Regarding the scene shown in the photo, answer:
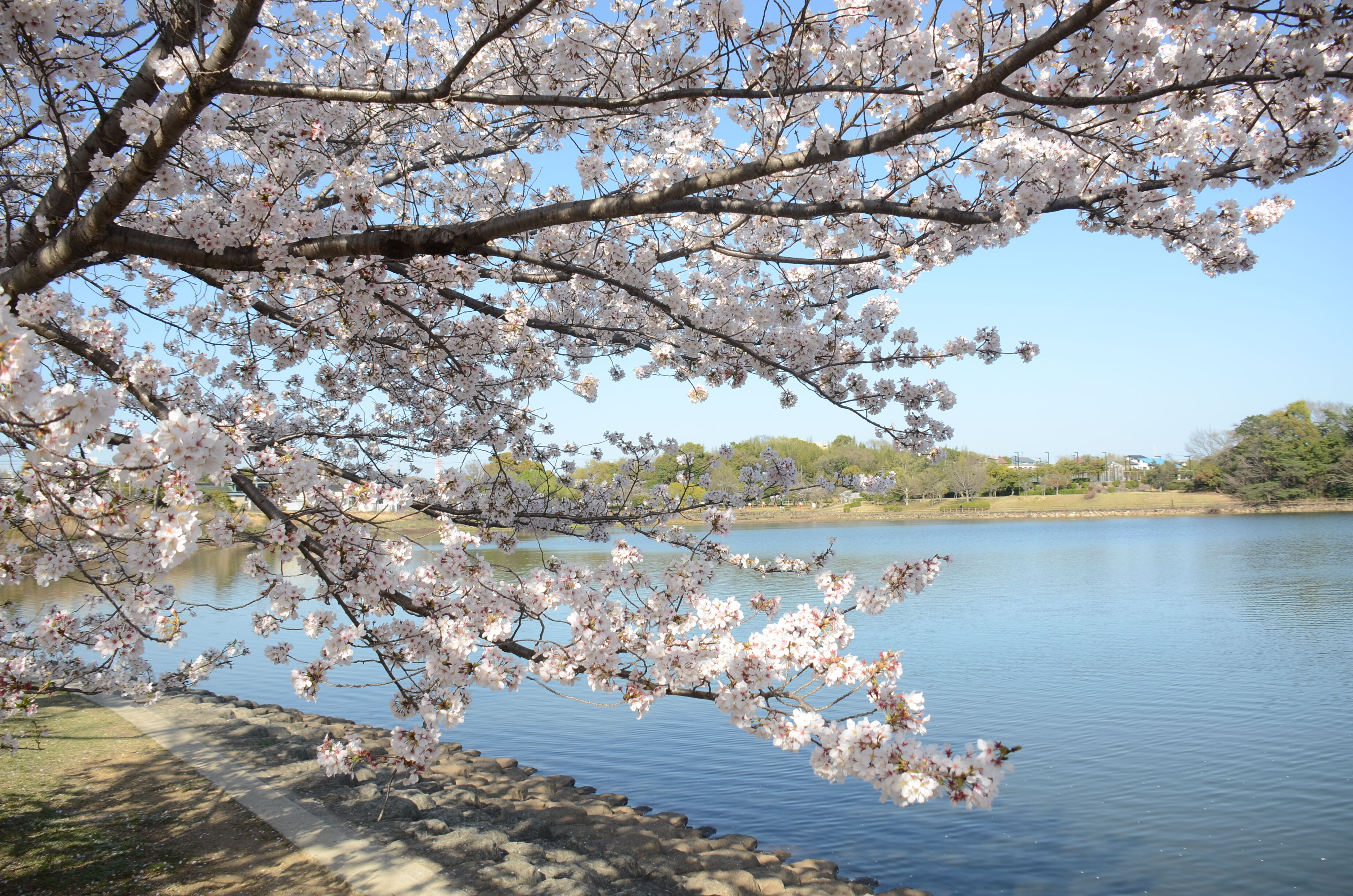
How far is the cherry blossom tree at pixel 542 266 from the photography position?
Answer: 2.97 m

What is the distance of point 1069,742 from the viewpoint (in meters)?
9.91

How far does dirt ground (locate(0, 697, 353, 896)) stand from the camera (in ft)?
16.7

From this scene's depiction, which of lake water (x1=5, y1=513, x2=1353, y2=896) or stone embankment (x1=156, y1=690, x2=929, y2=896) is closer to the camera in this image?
stone embankment (x1=156, y1=690, x2=929, y2=896)

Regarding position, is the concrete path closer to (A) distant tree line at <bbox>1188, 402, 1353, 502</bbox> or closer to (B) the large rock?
(B) the large rock

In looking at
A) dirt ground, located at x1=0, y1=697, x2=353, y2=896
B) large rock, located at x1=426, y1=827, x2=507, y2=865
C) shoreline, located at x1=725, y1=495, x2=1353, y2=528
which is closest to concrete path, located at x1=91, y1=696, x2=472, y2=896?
dirt ground, located at x1=0, y1=697, x2=353, y2=896

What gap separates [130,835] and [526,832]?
303 cm

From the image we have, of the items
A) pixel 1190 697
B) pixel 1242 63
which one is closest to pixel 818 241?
pixel 1242 63

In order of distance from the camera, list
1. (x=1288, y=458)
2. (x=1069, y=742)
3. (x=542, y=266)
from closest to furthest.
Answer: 1. (x=542, y=266)
2. (x=1069, y=742)
3. (x=1288, y=458)

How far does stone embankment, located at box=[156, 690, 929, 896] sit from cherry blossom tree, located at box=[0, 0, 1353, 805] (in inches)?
67.5

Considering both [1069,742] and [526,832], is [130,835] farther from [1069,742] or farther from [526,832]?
[1069,742]

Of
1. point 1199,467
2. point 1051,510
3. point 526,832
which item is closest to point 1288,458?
point 1199,467

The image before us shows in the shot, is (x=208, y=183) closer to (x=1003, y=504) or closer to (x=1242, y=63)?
(x=1242, y=63)

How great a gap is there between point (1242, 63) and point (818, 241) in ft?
10.6

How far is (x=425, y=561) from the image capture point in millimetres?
4691
